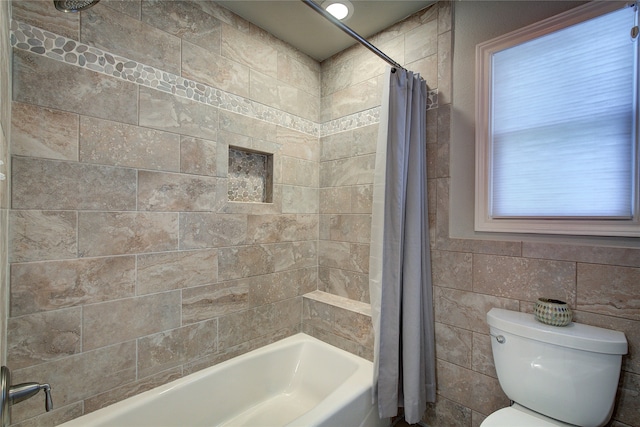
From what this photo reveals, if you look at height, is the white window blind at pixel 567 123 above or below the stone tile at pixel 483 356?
above

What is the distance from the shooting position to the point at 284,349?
212cm

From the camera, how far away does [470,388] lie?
1.63 m

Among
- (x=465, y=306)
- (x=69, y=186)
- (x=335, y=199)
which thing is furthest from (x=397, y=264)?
(x=69, y=186)

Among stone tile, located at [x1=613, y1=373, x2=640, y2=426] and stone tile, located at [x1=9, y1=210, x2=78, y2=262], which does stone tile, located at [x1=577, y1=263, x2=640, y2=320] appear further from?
stone tile, located at [x1=9, y1=210, x2=78, y2=262]

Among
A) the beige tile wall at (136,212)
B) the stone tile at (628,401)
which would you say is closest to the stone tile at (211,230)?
the beige tile wall at (136,212)

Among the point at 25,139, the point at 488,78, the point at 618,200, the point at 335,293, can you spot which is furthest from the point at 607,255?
the point at 25,139

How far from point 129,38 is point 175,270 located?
1.25 meters

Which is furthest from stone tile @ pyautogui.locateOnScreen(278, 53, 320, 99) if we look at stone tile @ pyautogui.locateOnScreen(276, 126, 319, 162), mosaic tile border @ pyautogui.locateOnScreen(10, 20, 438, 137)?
stone tile @ pyautogui.locateOnScreen(276, 126, 319, 162)

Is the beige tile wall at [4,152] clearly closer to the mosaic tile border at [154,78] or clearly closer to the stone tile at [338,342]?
the mosaic tile border at [154,78]

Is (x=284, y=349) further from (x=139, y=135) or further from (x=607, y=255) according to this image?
(x=607, y=255)

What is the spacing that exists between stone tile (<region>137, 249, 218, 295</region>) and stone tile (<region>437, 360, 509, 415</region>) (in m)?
1.50

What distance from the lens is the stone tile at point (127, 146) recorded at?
1.39m

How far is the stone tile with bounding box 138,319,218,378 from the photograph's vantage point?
1.57 meters

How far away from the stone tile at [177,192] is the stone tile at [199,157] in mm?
42
